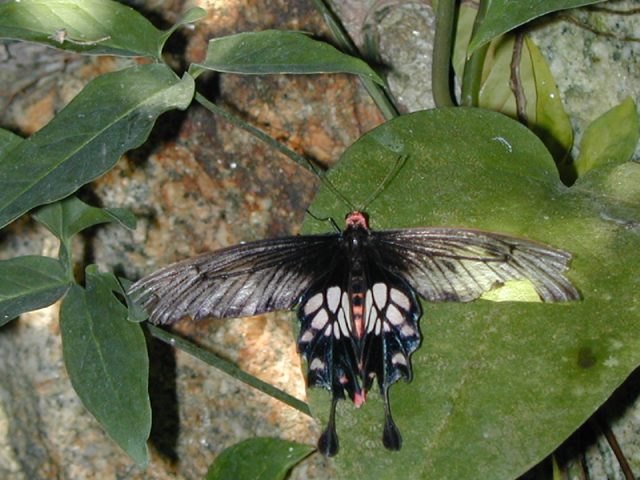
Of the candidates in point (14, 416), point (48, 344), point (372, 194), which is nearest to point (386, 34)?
point (372, 194)

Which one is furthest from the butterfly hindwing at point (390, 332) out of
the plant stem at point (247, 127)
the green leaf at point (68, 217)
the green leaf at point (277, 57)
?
the green leaf at point (68, 217)

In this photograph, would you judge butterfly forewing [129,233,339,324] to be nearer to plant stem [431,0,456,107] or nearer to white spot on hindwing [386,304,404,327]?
white spot on hindwing [386,304,404,327]

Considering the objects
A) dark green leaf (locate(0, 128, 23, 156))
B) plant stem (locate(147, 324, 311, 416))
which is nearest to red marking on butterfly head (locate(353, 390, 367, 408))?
plant stem (locate(147, 324, 311, 416))

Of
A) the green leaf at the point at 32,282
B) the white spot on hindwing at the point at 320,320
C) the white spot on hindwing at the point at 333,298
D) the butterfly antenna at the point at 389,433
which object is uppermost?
the green leaf at the point at 32,282

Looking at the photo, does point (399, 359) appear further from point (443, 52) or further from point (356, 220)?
point (443, 52)

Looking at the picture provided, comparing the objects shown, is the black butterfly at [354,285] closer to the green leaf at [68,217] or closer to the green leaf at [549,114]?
the green leaf at [68,217]
